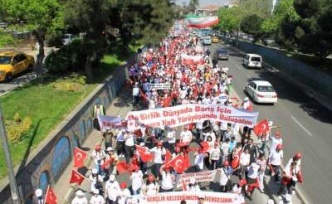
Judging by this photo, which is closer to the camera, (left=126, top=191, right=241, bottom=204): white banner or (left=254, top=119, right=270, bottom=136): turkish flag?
(left=126, top=191, right=241, bottom=204): white banner

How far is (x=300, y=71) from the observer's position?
3931cm

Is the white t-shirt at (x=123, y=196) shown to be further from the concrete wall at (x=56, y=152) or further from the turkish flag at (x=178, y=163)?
the concrete wall at (x=56, y=152)

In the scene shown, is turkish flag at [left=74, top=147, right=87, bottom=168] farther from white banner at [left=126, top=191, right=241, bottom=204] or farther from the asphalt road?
the asphalt road

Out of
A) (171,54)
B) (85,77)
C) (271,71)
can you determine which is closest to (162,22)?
(85,77)

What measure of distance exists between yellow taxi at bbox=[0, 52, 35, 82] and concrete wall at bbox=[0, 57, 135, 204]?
9137 millimetres

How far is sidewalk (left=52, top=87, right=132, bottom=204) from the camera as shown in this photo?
1425cm

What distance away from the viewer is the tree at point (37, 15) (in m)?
21.9

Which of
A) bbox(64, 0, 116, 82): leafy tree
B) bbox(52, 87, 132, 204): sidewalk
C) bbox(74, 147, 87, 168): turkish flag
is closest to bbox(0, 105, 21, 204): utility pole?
bbox(52, 87, 132, 204): sidewalk

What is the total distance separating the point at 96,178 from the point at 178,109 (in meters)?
4.51

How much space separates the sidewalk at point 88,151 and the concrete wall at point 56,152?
8.8 inches

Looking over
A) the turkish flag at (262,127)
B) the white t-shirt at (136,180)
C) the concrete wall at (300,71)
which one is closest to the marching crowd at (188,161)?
the white t-shirt at (136,180)

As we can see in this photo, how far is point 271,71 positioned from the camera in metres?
45.6

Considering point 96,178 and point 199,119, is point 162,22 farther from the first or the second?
point 96,178

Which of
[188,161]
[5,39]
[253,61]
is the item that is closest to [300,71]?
[253,61]
